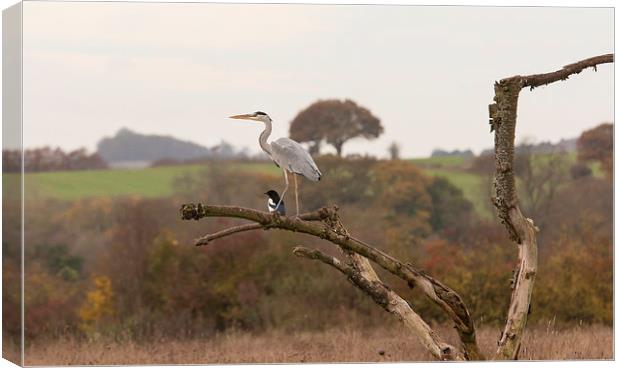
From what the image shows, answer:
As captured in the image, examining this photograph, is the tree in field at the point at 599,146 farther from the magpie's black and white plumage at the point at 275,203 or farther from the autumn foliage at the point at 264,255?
the magpie's black and white plumage at the point at 275,203

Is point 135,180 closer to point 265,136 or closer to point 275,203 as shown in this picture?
point 265,136

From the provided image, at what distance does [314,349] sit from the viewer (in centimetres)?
1587

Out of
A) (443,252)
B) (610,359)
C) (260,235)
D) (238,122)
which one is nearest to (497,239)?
(443,252)

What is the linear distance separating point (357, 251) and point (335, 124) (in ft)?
25.6

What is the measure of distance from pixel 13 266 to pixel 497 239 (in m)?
9.68

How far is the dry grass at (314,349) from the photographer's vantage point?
47.1ft

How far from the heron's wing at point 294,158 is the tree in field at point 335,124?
663cm

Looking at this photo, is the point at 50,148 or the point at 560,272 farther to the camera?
the point at 560,272

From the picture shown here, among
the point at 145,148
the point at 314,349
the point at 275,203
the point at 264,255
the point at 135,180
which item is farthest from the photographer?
the point at 135,180

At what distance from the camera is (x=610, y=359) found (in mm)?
14258

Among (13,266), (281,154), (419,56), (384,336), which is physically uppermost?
(419,56)

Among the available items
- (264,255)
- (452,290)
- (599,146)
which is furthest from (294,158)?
(599,146)

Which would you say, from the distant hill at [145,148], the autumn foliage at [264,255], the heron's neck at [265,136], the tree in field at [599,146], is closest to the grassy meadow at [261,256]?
the autumn foliage at [264,255]

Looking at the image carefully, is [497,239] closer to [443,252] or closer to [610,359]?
[443,252]
